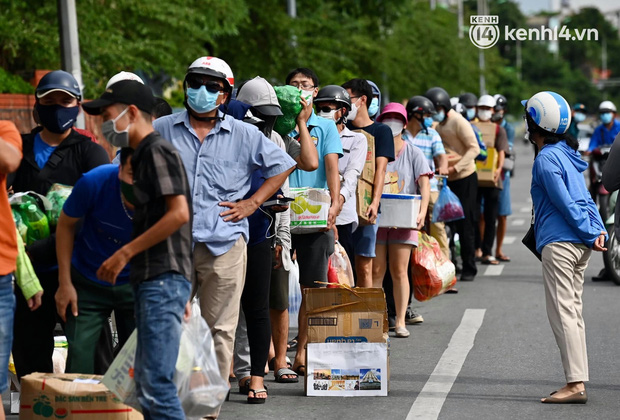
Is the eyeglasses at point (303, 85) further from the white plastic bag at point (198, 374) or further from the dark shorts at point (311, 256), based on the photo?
the white plastic bag at point (198, 374)

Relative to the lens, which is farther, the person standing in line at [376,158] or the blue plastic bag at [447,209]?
the blue plastic bag at [447,209]

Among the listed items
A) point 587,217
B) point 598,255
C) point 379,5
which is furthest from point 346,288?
point 379,5

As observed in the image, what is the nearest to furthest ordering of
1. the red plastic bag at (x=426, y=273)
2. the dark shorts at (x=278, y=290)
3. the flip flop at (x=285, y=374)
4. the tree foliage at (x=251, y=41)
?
the dark shorts at (x=278, y=290) < the flip flop at (x=285, y=374) < the red plastic bag at (x=426, y=273) < the tree foliage at (x=251, y=41)

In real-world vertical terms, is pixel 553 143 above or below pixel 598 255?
above

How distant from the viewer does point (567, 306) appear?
23.4 ft

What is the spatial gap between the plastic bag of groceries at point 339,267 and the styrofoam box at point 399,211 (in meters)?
1.17

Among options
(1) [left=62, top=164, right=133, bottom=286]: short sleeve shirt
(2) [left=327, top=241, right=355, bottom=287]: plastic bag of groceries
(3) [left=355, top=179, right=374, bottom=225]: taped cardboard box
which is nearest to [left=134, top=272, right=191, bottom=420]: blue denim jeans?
(1) [left=62, top=164, right=133, bottom=286]: short sleeve shirt

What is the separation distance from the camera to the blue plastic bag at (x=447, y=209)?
1248 cm

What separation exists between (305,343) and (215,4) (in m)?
11.4

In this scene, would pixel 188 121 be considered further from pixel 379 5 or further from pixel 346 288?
pixel 379 5

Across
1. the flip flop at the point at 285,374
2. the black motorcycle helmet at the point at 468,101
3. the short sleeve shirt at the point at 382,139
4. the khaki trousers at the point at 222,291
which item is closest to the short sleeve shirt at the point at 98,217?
the khaki trousers at the point at 222,291

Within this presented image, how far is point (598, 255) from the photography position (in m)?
15.8

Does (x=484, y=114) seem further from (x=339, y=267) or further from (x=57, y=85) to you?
(x=57, y=85)

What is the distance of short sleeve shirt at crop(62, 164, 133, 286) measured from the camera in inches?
226
